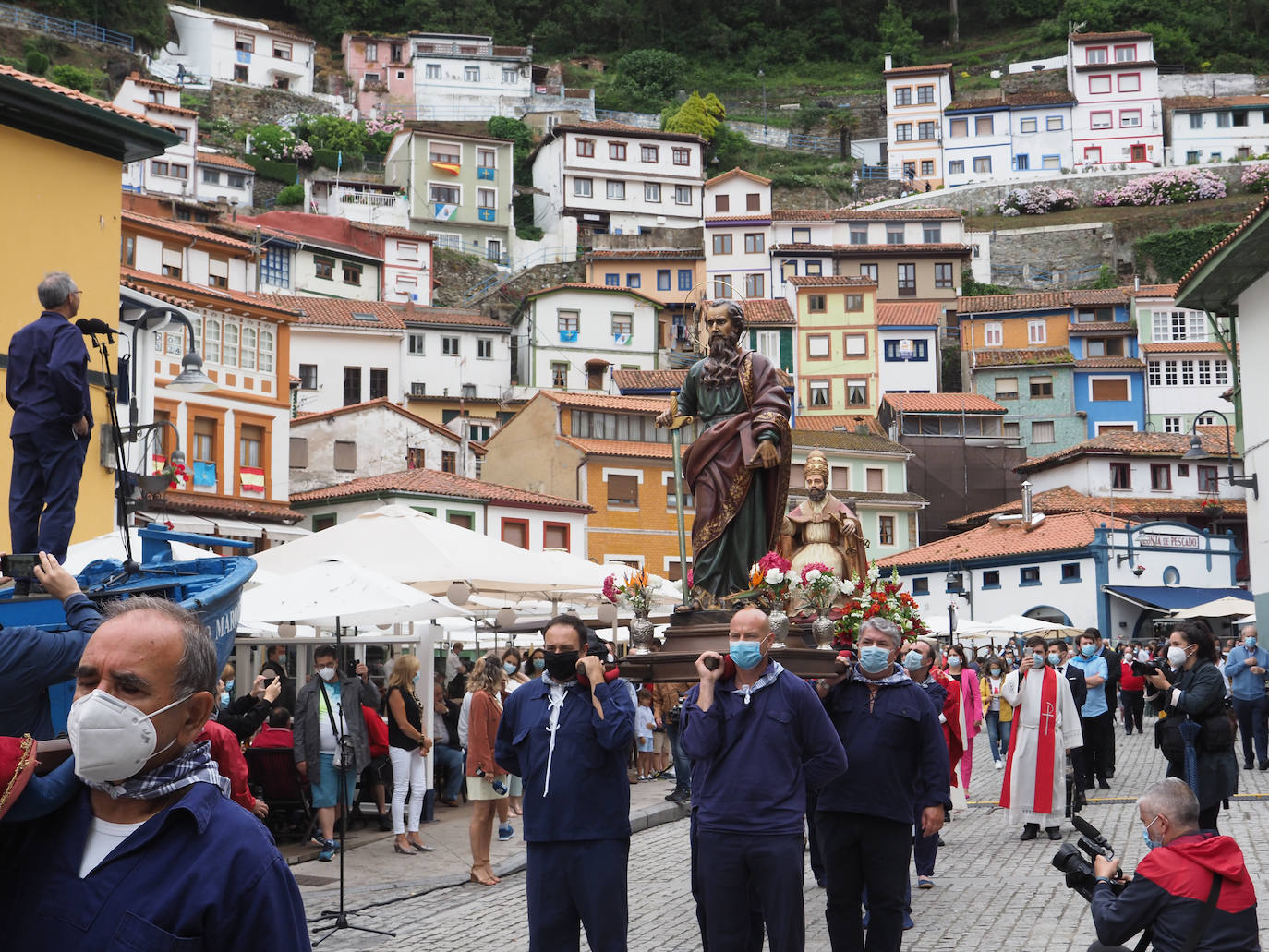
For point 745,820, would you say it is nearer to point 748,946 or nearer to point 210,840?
point 748,946

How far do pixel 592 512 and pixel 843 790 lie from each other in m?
45.9

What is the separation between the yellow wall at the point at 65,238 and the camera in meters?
20.0

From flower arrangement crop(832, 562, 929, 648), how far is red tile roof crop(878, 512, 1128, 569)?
145ft

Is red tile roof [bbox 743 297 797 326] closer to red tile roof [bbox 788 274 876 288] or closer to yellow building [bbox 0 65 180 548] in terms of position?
red tile roof [bbox 788 274 876 288]

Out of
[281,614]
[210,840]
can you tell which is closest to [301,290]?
[281,614]

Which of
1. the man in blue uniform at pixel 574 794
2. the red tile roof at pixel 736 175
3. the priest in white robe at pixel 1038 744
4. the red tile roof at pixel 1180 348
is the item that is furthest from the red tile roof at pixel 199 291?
the red tile roof at pixel 1180 348

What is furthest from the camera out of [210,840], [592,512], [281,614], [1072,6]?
[1072,6]

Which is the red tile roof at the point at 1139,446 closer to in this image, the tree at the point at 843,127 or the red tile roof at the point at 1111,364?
the red tile roof at the point at 1111,364

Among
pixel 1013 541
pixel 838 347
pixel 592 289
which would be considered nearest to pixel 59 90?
pixel 1013 541

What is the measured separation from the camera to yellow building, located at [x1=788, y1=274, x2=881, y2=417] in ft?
239

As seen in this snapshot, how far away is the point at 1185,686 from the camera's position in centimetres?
1130

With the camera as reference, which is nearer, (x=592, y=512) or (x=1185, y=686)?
(x=1185, y=686)

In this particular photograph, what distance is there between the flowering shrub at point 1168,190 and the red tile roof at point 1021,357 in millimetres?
21399

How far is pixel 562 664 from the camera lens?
7.75 m
